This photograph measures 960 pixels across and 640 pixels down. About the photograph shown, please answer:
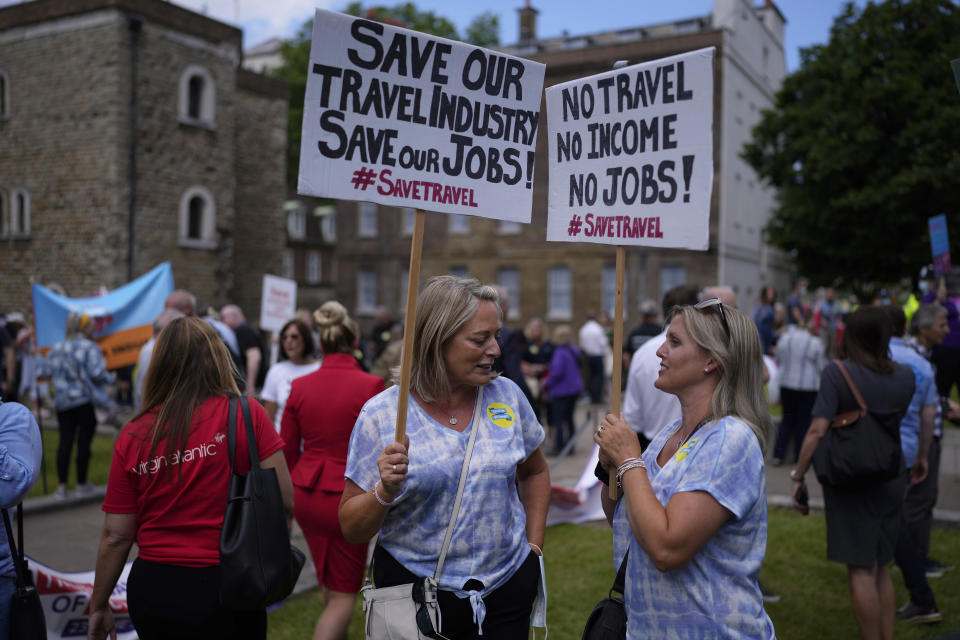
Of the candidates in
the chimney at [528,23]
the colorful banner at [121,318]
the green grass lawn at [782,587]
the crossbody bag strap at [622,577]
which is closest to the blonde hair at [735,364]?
the crossbody bag strap at [622,577]

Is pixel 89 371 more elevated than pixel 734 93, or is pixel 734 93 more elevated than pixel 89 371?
pixel 734 93

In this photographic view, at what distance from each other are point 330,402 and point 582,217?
1.89 m

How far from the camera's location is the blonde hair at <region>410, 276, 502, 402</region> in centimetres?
278

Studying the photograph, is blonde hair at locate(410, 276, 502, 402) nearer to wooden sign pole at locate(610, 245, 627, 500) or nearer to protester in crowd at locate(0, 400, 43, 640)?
wooden sign pole at locate(610, 245, 627, 500)

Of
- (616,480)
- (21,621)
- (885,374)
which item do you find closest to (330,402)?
(21,621)

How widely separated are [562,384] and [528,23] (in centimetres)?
3003

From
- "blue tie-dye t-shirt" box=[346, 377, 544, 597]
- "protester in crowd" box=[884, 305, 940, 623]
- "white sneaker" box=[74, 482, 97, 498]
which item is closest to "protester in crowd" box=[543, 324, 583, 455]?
"white sneaker" box=[74, 482, 97, 498]

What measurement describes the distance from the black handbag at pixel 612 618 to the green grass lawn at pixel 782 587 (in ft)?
7.90

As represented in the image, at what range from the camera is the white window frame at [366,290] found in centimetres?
3772

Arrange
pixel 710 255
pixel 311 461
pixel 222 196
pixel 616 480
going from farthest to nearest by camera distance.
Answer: pixel 710 255
pixel 222 196
pixel 311 461
pixel 616 480

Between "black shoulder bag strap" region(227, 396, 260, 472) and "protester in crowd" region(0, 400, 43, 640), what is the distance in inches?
26.0

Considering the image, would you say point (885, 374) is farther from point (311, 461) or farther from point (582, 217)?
point (311, 461)

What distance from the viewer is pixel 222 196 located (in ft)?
88.5

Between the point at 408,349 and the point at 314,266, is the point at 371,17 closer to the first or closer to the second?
the point at 314,266
